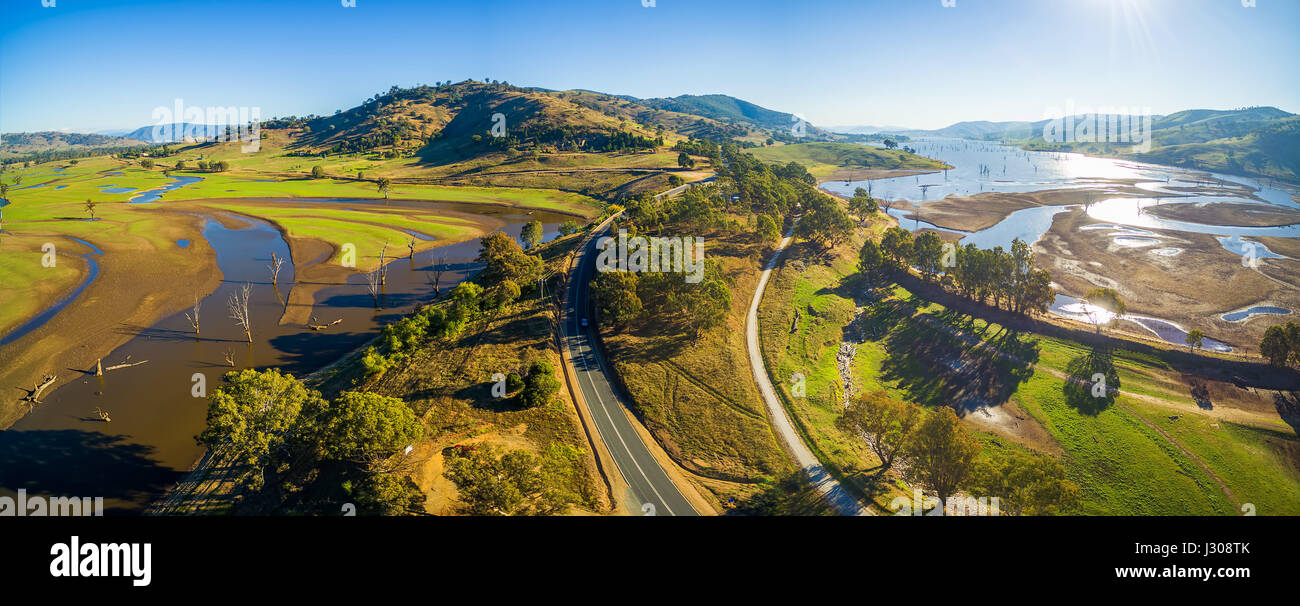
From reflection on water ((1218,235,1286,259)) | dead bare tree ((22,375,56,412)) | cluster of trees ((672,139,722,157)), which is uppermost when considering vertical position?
cluster of trees ((672,139,722,157))

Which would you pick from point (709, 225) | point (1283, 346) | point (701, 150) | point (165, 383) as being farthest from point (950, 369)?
point (701, 150)

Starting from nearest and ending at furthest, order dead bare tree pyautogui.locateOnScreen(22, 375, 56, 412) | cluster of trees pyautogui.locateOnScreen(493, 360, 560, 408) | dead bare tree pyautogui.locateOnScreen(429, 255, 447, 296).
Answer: cluster of trees pyautogui.locateOnScreen(493, 360, 560, 408), dead bare tree pyautogui.locateOnScreen(22, 375, 56, 412), dead bare tree pyautogui.locateOnScreen(429, 255, 447, 296)

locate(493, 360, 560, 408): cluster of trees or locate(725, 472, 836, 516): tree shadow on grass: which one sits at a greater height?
locate(493, 360, 560, 408): cluster of trees

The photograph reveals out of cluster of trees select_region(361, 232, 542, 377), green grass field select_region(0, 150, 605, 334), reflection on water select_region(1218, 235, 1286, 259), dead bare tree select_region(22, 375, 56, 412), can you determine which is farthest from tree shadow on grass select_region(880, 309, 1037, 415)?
dead bare tree select_region(22, 375, 56, 412)

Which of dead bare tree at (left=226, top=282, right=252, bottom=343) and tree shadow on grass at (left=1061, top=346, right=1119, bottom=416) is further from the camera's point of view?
dead bare tree at (left=226, top=282, right=252, bottom=343)

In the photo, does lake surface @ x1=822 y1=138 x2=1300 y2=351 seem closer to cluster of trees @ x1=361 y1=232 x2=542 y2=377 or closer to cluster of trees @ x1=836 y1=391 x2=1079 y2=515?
cluster of trees @ x1=836 y1=391 x2=1079 y2=515
